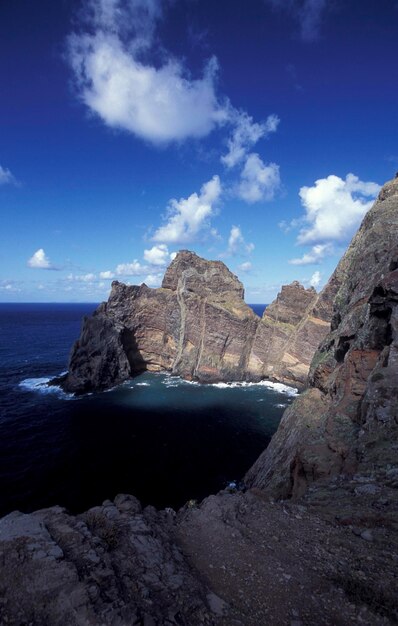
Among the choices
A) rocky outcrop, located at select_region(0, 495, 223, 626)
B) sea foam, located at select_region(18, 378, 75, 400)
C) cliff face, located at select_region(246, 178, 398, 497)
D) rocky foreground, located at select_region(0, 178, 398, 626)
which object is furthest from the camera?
sea foam, located at select_region(18, 378, 75, 400)

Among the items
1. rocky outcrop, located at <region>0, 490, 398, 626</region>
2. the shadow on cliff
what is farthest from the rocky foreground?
the shadow on cliff

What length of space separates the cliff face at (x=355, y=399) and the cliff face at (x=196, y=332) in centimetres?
4492

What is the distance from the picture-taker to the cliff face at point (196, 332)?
85750 millimetres

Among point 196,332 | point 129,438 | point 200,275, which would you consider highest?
point 200,275

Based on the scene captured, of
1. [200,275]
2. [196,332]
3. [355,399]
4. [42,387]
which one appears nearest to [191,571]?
[355,399]

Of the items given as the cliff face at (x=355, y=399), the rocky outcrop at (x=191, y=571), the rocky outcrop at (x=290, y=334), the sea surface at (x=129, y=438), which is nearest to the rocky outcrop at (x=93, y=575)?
the rocky outcrop at (x=191, y=571)

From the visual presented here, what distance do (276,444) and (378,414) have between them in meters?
18.7

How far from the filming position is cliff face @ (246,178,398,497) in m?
19.2

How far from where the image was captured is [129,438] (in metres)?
56.0

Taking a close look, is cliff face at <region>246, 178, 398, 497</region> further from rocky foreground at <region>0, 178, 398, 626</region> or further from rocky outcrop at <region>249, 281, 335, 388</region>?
rocky outcrop at <region>249, 281, 335, 388</region>

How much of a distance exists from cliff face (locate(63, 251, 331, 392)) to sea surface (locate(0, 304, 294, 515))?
567cm

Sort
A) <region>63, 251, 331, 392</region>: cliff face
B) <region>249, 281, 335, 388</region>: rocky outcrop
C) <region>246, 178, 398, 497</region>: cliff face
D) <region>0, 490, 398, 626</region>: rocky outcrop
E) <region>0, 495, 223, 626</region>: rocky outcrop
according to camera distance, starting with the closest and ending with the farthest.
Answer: <region>0, 495, 223, 626</region>: rocky outcrop
<region>0, 490, 398, 626</region>: rocky outcrop
<region>246, 178, 398, 497</region>: cliff face
<region>249, 281, 335, 388</region>: rocky outcrop
<region>63, 251, 331, 392</region>: cliff face

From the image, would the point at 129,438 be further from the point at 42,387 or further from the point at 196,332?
the point at 196,332

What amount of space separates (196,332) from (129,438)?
43.1 m
